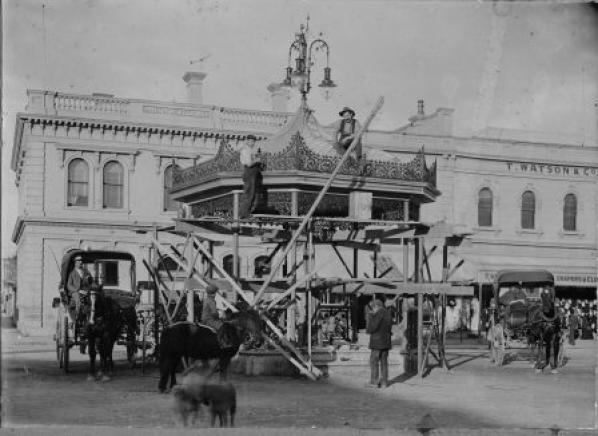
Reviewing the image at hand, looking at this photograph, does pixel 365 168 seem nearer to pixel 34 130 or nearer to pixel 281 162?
pixel 281 162

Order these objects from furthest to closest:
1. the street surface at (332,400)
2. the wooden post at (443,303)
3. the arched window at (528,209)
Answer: the arched window at (528,209) < the wooden post at (443,303) < the street surface at (332,400)

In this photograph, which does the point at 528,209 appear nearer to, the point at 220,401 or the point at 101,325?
the point at 101,325

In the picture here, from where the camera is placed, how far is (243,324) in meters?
15.5

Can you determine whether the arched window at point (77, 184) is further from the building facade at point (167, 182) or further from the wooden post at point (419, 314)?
the wooden post at point (419, 314)

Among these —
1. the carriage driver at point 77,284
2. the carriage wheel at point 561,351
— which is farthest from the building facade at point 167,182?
the carriage driver at point 77,284

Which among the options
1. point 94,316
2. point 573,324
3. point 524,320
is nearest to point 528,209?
point 573,324

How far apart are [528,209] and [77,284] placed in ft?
70.9

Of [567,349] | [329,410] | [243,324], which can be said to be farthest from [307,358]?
[567,349]

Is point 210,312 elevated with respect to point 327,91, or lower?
lower

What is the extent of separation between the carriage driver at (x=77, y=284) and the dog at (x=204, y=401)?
6.17m

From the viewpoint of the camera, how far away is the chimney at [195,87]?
3788 centimetres

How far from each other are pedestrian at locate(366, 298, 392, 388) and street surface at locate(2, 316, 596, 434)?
1.00ft

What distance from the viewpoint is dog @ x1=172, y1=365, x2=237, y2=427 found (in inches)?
479

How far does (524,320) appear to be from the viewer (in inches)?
1097
